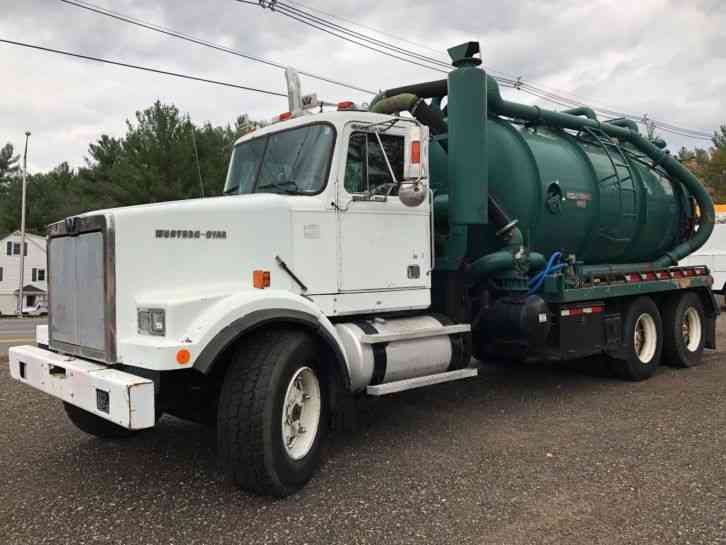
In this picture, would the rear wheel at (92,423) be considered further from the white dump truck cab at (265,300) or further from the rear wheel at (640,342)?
the rear wheel at (640,342)

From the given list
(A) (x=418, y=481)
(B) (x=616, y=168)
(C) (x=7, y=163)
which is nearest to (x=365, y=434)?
(A) (x=418, y=481)

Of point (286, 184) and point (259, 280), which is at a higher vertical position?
point (286, 184)

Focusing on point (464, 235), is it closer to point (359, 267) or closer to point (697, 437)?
point (359, 267)

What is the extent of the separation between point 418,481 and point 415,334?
1.34m

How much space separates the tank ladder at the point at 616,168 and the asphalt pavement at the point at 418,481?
2561 millimetres

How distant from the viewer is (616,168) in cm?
836

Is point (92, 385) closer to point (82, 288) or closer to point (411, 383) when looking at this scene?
point (82, 288)

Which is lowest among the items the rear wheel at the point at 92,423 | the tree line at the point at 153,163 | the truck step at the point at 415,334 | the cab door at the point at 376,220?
the rear wheel at the point at 92,423

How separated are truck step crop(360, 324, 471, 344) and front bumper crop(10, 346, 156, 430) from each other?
6.15 feet

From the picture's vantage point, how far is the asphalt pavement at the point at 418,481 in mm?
3779

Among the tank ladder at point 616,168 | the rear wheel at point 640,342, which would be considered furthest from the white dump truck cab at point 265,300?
the tank ladder at point 616,168

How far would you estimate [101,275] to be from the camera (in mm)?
4250

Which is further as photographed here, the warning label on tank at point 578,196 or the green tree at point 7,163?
the green tree at point 7,163

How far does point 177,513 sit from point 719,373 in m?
7.43
